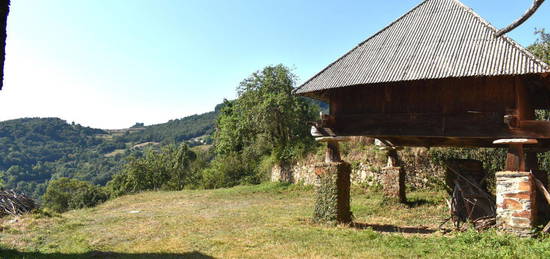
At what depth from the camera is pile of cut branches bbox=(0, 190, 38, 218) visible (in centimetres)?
1429

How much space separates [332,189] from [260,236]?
2.55 metres

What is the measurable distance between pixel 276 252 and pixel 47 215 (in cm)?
1095

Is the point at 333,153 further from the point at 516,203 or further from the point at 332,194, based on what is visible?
the point at 516,203

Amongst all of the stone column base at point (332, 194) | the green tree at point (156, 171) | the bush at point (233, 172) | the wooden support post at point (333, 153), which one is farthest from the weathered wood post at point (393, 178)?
the green tree at point (156, 171)

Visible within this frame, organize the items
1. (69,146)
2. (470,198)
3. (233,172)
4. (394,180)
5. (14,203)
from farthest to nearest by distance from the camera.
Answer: (69,146) < (233,172) < (394,180) < (14,203) < (470,198)

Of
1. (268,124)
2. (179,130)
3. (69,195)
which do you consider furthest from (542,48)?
(179,130)

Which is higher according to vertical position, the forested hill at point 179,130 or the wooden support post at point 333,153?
the forested hill at point 179,130

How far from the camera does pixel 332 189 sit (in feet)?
35.6

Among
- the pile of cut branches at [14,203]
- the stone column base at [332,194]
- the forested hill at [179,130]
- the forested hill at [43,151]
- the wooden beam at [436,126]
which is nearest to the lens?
the wooden beam at [436,126]

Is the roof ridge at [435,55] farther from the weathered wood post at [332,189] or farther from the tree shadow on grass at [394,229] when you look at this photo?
the tree shadow on grass at [394,229]

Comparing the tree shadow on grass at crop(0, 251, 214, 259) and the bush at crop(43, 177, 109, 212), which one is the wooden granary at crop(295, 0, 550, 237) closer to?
the tree shadow on grass at crop(0, 251, 214, 259)

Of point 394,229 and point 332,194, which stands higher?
point 332,194

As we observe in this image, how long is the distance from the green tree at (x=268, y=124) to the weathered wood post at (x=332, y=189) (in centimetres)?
1337

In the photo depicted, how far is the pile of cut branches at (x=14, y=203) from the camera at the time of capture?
46.9 ft
